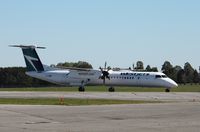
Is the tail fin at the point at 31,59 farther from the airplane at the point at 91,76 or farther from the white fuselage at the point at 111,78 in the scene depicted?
the white fuselage at the point at 111,78

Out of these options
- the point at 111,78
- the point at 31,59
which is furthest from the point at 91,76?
the point at 31,59

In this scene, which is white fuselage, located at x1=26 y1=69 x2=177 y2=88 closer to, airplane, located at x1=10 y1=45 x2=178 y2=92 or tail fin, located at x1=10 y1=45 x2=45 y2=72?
airplane, located at x1=10 y1=45 x2=178 y2=92

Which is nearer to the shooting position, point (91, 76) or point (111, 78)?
point (111, 78)

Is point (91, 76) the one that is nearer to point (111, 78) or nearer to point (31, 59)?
point (111, 78)

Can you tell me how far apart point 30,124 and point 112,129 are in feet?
11.4

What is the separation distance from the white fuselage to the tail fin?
3.13 feet

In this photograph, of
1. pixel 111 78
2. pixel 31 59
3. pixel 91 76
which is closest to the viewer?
pixel 111 78

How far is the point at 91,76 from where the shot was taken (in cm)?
7381

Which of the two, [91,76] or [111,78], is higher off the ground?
[91,76]

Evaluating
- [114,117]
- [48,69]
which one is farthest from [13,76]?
[114,117]

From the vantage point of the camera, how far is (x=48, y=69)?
77.1m

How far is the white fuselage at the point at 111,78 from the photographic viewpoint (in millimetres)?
70812

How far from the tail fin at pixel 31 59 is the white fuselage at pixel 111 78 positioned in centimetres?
95

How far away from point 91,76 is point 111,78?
301cm
